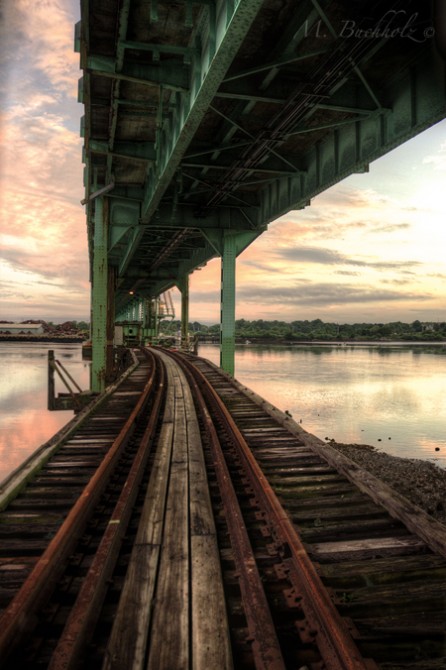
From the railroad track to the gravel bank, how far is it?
5.61m

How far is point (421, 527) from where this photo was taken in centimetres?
416

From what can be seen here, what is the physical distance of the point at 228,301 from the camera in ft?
59.8

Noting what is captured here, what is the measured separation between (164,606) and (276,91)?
9.37 meters

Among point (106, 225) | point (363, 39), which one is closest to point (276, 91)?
point (363, 39)

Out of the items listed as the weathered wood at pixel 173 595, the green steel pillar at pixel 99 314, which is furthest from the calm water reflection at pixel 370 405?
the weathered wood at pixel 173 595

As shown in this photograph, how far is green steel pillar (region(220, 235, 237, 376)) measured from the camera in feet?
59.1

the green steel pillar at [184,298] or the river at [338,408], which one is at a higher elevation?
the green steel pillar at [184,298]

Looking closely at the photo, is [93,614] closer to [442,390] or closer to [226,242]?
[226,242]

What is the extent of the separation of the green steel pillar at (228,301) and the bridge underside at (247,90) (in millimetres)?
2768

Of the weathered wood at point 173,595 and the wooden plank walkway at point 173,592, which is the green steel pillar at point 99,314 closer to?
the wooden plank walkway at point 173,592

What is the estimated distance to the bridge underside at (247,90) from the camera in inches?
272

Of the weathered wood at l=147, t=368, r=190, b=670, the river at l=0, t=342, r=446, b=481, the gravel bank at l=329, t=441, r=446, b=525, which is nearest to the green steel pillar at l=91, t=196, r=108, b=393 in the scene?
the river at l=0, t=342, r=446, b=481

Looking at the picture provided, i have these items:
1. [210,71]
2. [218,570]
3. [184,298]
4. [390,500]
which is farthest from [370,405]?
[218,570]

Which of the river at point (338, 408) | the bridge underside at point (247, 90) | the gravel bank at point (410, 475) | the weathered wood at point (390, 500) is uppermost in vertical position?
the bridge underside at point (247, 90)
